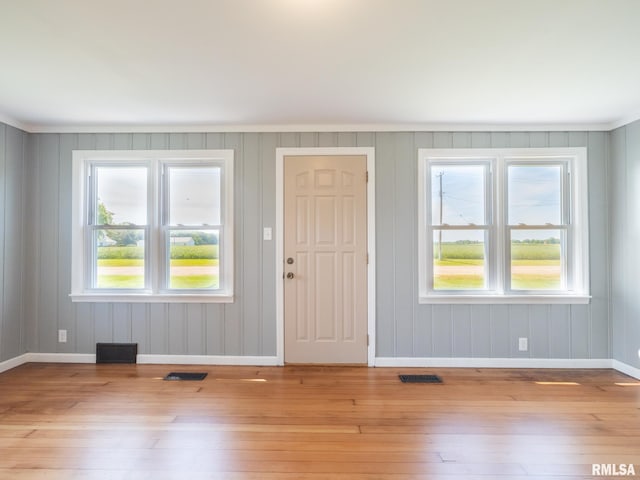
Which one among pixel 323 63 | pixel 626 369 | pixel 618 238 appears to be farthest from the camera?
pixel 618 238

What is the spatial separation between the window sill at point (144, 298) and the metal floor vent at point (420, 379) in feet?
6.00

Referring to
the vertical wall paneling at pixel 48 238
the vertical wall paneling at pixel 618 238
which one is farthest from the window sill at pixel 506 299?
the vertical wall paneling at pixel 48 238

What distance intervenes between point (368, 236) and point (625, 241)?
7.97 feet

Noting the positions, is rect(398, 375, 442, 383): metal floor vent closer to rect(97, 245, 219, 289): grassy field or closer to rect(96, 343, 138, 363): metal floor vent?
rect(97, 245, 219, 289): grassy field

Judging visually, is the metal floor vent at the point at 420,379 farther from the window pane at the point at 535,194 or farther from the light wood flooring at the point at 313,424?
the window pane at the point at 535,194

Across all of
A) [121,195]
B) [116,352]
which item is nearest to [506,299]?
[116,352]

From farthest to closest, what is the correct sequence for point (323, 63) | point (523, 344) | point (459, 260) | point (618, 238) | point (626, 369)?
point (459, 260) → point (523, 344) → point (618, 238) → point (626, 369) → point (323, 63)

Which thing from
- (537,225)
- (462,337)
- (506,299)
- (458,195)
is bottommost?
(462,337)

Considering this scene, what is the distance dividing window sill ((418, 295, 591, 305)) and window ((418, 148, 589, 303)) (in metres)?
0.04

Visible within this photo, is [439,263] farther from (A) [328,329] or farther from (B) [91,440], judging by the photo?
(B) [91,440]

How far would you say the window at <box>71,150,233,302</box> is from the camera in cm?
370

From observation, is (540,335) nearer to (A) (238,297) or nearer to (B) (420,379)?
(B) (420,379)

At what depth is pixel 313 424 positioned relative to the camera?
8.00 ft

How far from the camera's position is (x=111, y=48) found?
2.19m
